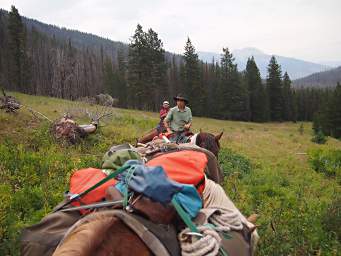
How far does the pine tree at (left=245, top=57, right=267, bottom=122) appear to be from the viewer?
6031cm

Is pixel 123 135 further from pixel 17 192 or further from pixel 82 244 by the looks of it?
pixel 82 244

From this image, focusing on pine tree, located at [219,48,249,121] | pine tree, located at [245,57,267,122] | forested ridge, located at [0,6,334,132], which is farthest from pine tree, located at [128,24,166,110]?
pine tree, located at [245,57,267,122]

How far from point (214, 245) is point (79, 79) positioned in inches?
3083

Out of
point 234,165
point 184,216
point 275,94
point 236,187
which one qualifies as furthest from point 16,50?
point 184,216

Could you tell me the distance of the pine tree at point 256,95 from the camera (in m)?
60.3

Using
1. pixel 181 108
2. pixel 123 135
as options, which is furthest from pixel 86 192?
pixel 123 135

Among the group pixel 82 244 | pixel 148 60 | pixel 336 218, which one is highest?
pixel 148 60

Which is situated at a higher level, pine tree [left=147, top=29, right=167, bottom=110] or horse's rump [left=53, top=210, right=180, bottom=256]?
pine tree [left=147, top=29, right=167, bottom=110]

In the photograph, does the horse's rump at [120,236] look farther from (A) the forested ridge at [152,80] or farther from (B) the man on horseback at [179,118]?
(A) the forested ridge at [152,80]

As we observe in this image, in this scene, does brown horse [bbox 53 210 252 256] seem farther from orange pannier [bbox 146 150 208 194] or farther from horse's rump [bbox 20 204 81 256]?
orange pannier [bbox 146 150 208 194]

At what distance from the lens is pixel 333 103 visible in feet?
156

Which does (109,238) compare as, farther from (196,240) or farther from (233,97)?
(233,97)

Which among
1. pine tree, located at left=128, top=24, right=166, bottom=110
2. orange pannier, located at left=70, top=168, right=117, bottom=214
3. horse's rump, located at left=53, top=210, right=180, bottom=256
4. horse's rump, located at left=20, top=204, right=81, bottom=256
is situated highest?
pine tree, located at left=128, top=24, right=166, bottom=110

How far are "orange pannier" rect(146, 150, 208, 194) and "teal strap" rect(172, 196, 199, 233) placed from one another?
49cm
